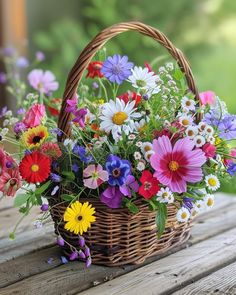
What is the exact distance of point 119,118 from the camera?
127 centimetres

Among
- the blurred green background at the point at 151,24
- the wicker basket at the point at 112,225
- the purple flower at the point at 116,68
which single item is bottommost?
the blurred green background at the point at 151,24

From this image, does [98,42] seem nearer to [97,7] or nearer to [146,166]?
[146,166]

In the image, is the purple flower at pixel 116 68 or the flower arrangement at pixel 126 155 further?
the purple flower at pixel 116 68

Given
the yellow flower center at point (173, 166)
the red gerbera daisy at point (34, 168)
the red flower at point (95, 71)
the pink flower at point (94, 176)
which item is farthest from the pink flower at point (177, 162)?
the red flower at point (95, 71)

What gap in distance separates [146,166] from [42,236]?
0.41 meters

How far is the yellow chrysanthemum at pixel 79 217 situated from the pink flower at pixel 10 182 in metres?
0.12

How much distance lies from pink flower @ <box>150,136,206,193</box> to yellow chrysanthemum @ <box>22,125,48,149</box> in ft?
0.75

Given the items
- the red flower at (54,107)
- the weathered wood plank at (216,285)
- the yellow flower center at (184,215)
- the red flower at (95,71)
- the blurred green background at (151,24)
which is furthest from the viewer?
the blurred green background at (151,24)

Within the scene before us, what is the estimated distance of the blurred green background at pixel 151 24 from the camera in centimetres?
487

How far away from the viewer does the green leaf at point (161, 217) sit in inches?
50.9

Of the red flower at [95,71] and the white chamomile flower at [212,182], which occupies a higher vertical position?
the red flower at [95,71]

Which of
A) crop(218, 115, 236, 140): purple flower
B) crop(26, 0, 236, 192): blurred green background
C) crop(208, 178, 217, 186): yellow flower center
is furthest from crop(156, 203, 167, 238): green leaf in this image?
crop(26, 0, 236, 192): blurred green background

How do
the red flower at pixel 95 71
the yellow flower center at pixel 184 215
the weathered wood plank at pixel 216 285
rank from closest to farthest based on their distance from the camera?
the weathered wood plank at pixel 216 285 → the yellow flower center at pixel 184 215 → the red flower at pixel 95 71

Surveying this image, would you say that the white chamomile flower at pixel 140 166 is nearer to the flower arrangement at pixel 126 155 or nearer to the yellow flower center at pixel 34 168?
the flower arrangement at pixel 126 155
